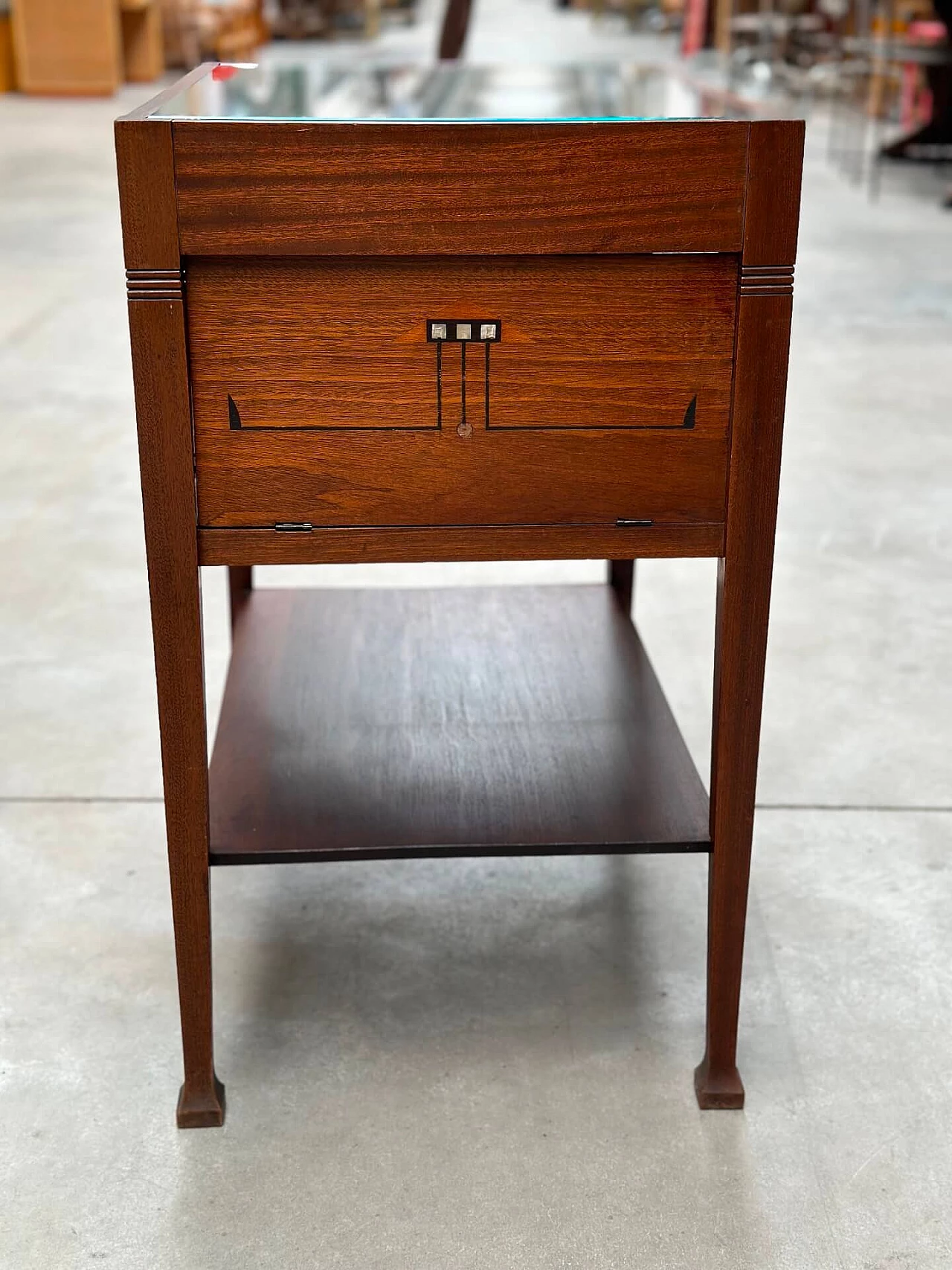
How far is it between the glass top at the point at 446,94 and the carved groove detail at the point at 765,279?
0.42ft

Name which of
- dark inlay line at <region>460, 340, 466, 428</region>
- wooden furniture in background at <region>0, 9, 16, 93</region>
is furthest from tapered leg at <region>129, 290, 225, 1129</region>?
wooden furniture in background at <region>0, 9, 16, 93</region>

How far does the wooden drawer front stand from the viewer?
1.13m

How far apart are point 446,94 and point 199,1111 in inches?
43.8

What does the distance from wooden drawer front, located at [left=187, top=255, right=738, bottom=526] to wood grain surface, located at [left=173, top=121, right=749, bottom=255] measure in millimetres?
24

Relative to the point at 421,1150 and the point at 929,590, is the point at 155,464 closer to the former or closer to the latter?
the point at 421,1150

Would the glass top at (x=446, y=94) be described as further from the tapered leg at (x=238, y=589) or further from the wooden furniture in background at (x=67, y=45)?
the wooden furniture in background at (x=67, y=45)

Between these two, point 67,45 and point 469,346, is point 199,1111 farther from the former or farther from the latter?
point 67,45

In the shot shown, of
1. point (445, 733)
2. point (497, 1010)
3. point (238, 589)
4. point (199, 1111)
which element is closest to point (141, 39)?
point (238, 589)

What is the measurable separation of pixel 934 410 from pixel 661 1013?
2.47 m

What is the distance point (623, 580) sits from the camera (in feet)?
6.49

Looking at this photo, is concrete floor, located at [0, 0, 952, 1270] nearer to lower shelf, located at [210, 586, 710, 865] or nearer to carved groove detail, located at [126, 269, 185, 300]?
lower shelf, located at [210, 586, 710, 865]

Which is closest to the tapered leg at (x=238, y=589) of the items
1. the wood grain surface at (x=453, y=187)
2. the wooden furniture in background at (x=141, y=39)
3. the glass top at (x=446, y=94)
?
the glass top at (x=446, y=94)

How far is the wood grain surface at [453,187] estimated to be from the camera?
107cm

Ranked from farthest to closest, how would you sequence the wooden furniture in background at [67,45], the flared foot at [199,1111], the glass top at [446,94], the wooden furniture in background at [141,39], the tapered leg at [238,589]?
the wooden furniture in background at [141,39] < the wooden furniture in background at [67,45] < the tapered leg at [238,589] < the flared foot at [199,1111] < the glass top at [446,94]
